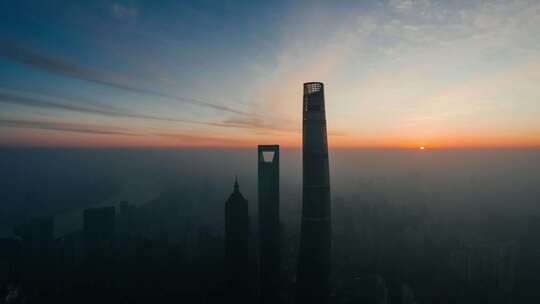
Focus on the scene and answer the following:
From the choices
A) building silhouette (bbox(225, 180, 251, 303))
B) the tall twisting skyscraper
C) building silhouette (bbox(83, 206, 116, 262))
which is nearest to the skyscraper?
building silhouette (bbox(225, 180, 251, 303))

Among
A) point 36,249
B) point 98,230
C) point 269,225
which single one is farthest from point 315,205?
point 36,249

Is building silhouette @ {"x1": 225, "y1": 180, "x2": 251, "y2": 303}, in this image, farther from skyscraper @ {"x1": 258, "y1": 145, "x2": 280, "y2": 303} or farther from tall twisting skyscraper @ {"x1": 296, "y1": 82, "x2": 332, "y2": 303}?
tall twisting skyscraper @ {"x1": 296, "y1": 82, "x2": 332, "y2": 303}

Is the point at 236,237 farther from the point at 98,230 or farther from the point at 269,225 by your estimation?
the point at 98,230

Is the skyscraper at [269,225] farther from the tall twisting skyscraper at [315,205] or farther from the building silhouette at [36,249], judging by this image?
the building silhouette at [36,249]

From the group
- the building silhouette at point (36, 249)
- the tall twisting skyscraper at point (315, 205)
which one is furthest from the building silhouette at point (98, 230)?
the tall twisting skyscraper at point (315, 205)

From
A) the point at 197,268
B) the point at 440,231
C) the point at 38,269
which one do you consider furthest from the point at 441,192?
the point at 38,269

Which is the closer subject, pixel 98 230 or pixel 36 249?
pixel 36 249
